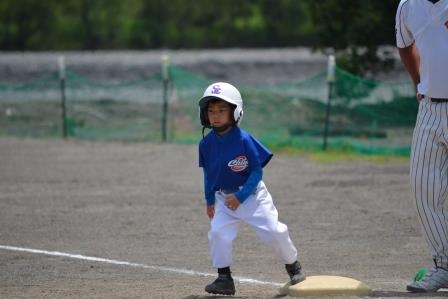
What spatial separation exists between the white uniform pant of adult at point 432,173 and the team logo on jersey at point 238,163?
1.18 meters

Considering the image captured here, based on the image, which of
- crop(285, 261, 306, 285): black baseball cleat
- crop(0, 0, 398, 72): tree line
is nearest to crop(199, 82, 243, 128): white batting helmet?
crop(285, 261, 306, 285): black baseball cleat

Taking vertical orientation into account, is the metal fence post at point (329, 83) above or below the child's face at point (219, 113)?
below

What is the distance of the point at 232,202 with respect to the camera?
7.05 meters

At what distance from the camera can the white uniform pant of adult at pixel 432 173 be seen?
23.2 ft

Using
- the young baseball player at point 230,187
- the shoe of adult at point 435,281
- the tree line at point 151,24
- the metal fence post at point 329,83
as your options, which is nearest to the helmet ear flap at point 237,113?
the young baseball player at point 230,187

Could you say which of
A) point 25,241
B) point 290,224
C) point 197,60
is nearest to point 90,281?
point 25,241

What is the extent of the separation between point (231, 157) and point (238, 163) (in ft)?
0.21

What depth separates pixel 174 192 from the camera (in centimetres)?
1365

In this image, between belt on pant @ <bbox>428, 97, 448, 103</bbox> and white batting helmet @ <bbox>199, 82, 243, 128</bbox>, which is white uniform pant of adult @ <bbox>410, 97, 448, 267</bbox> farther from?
white batting helmet @ <bbox>199, 82, 243, 128</bbox>

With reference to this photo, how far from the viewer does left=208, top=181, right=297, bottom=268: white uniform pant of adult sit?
7082mm

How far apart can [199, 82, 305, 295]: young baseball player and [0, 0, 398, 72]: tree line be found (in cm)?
3348

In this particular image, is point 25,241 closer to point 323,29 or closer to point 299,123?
point 299,123

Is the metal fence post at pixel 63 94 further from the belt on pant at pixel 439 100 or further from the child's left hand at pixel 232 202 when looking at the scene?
the belt on pant at pixel 439 100

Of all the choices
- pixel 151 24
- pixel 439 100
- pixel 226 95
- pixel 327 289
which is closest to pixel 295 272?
pixel 327 289
